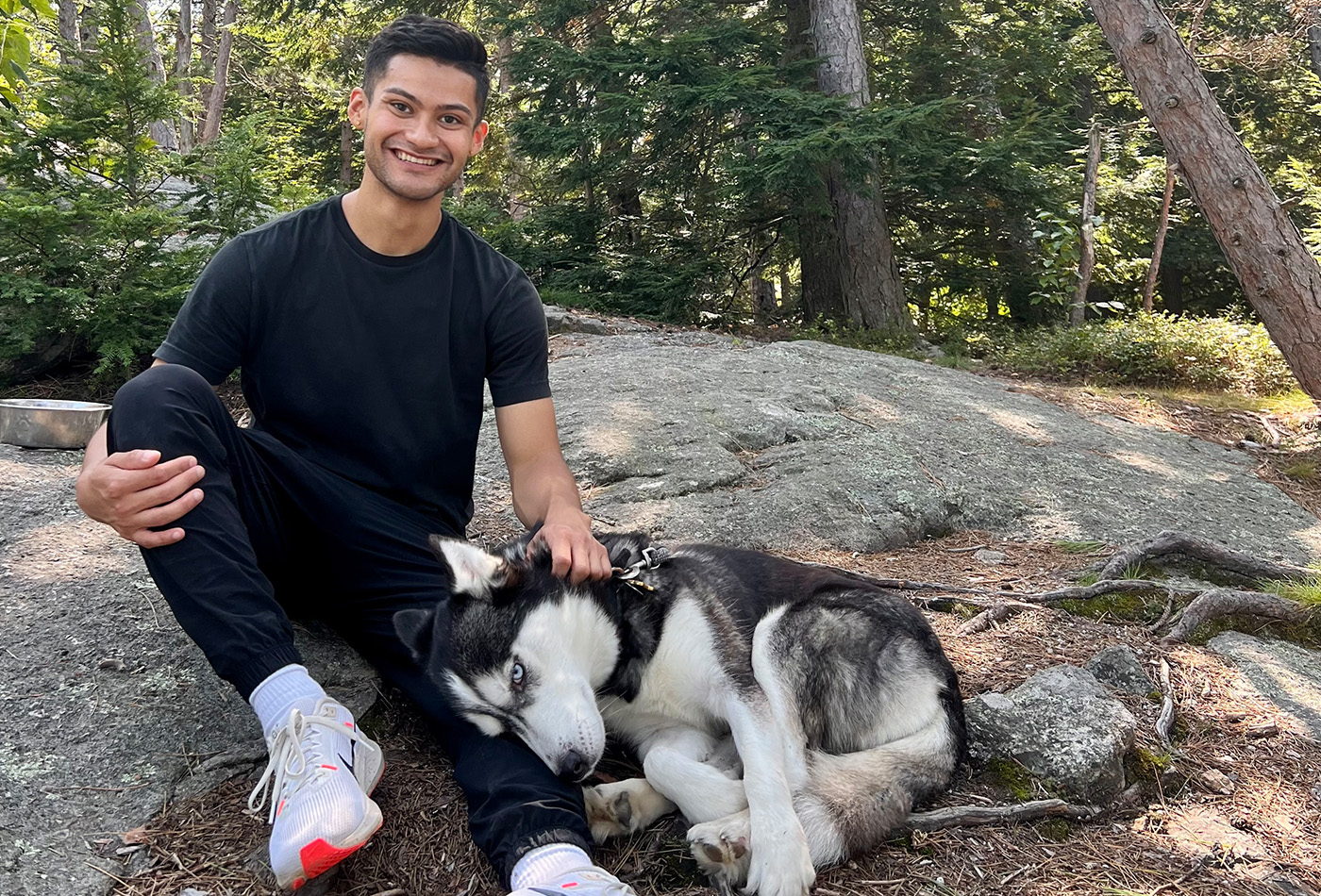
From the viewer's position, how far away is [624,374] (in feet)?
23.4

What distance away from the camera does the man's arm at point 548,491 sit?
2.70 m

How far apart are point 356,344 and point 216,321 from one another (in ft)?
1.48

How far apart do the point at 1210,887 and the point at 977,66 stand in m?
12.8

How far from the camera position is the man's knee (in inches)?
97.8

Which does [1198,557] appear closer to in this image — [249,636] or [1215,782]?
[1215,782]

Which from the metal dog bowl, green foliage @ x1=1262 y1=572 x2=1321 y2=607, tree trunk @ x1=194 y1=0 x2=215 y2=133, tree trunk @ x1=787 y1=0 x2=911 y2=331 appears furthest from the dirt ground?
tree trunk @ x1=194 y1=0 x2=215 y2=133

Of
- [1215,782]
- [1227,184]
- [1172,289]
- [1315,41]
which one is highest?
[1315,41]

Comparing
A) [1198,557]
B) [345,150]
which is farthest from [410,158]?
[345,150]

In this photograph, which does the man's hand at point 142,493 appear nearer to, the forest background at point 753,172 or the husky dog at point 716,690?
the husky dog at point 716,690

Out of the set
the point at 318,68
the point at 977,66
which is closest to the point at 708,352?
the point at 977,66

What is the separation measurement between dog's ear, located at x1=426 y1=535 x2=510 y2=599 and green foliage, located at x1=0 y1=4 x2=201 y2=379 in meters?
5.25

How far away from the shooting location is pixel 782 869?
2119mm

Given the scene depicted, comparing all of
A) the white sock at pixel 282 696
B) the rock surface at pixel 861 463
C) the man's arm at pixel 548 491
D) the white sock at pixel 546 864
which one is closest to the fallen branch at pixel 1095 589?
the rock surface at pixel 861 463

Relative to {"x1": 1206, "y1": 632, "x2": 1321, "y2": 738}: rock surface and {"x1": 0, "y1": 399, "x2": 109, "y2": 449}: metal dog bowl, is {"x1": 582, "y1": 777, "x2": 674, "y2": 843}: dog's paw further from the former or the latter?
{"x1": 0, "y1": 399, "x2": 109, "y2": 449}: metal dog bowl
